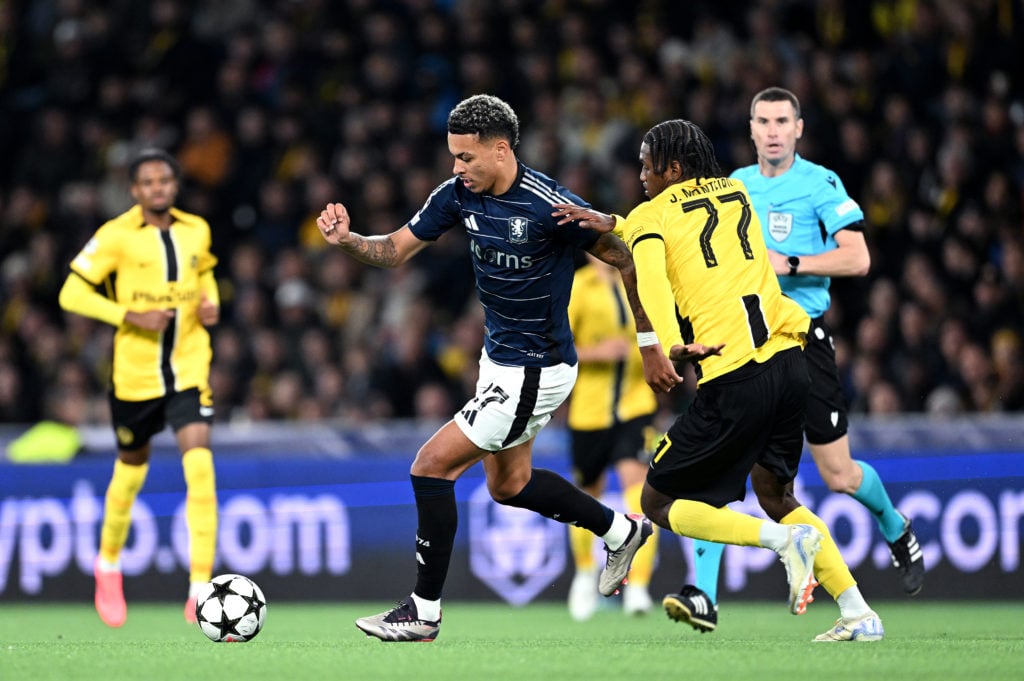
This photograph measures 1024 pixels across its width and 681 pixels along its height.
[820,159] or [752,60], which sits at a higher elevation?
[752,60]

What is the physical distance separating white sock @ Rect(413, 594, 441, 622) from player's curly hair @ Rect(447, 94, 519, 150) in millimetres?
1916

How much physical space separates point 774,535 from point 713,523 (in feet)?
0.84

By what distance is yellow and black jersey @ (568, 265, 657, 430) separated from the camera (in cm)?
1011

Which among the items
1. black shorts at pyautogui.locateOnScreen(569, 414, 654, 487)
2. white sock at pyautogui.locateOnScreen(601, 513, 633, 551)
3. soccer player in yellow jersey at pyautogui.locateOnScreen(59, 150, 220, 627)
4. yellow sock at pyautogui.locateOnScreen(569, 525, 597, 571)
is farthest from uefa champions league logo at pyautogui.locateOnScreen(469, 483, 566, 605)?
white sock at pyautogui.locateOnScreen(601, 513, 633, 551)

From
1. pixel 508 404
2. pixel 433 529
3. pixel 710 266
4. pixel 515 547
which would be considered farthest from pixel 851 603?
pixel 515 547

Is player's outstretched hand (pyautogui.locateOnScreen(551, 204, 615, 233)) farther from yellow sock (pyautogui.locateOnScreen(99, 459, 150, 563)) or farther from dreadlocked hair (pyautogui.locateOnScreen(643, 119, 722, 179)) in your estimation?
yellow sock (pyautogui.locateOnScreen(99, 459, 150, 563))

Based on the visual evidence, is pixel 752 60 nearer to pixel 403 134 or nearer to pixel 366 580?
pixel 403 134

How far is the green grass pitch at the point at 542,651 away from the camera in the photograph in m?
5.54

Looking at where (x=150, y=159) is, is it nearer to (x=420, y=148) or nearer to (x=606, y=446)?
(x=606, y=446)

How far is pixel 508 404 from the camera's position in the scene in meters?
6.66

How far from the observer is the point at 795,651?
252 inches

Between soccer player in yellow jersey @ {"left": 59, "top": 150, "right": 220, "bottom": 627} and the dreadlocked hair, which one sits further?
soccer player in yellow jersey @ {"left": 59, "top": 150, "right": 220, "bottom": 627}

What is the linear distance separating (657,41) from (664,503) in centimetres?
871

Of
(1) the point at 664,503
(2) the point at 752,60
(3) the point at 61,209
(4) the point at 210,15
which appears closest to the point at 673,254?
(1) the point at 664,503
